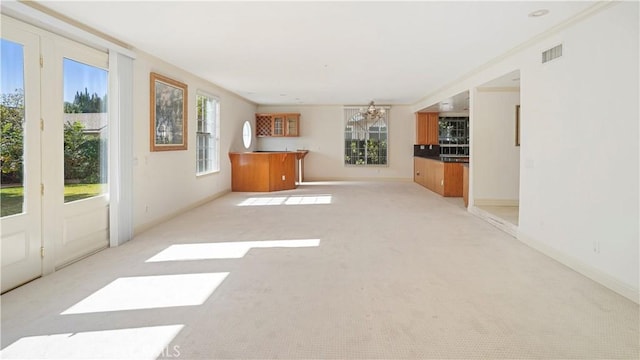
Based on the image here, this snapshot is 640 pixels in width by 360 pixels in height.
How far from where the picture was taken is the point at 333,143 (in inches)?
532

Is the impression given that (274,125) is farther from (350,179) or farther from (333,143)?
(350,179)

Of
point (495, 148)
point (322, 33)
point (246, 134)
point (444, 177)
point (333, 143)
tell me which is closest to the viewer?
point (322, 33)

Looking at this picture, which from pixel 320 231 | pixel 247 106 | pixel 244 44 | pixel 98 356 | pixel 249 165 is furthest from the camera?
pixel 247 106

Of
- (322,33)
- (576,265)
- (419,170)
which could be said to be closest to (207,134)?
(322,33)

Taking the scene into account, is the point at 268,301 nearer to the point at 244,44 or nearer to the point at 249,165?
the point at 244,44

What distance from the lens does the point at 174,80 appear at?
263 inches

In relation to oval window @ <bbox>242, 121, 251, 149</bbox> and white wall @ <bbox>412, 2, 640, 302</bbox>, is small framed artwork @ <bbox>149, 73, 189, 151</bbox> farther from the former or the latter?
white wall @ <bbox>412, 2, 640, 302</bbox>

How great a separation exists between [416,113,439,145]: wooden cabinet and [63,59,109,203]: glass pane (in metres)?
9.70

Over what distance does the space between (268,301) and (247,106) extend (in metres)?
9.41

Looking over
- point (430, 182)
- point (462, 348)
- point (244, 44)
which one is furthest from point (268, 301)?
point (430, 182)

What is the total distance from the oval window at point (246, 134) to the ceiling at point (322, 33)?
4.12 m

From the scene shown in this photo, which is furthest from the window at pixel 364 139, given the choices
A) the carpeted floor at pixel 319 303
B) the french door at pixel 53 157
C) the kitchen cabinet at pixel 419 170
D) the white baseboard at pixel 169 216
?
the french door at pixel 53 157

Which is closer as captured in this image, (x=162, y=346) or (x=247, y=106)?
(x=162, y=346)

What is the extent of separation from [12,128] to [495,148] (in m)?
6.93
